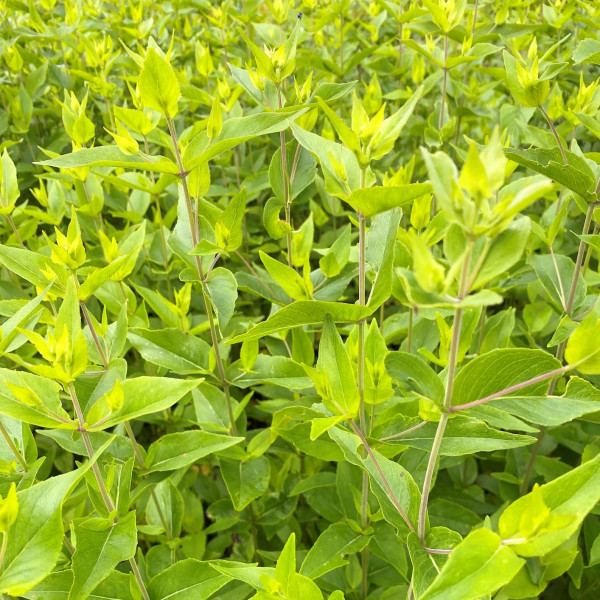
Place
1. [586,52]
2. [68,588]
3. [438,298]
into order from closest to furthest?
[438,298], [68,588], [586,52]

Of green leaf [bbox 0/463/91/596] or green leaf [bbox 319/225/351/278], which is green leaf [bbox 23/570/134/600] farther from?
green leaf [bbox 319/225/351/278]

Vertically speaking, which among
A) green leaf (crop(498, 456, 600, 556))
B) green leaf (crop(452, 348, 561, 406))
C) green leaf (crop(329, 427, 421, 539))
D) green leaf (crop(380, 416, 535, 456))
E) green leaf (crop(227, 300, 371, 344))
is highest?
green leaf (crop(227, 300, 371, 344))

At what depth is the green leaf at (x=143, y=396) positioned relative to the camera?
1.14m

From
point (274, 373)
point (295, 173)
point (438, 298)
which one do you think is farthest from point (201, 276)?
point (438, 298)

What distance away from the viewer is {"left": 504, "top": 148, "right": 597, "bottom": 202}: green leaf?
149 centimetres

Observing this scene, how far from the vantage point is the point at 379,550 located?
1600 millimetres

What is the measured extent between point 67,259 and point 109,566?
0.74 meters

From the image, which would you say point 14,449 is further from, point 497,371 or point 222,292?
point 497,371

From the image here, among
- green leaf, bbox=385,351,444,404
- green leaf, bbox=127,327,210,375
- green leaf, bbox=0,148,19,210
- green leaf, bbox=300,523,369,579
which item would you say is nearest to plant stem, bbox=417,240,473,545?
green leaf, bbox=385,351,444,404

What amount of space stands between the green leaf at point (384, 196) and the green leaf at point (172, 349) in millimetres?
852

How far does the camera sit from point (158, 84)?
4.23 feet

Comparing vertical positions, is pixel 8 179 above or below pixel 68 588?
above

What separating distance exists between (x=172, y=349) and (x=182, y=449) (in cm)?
37

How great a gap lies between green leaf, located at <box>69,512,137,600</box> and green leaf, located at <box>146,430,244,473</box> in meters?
0.18
